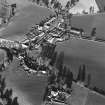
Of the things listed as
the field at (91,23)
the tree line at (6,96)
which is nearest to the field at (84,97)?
the tree line at (6,96)

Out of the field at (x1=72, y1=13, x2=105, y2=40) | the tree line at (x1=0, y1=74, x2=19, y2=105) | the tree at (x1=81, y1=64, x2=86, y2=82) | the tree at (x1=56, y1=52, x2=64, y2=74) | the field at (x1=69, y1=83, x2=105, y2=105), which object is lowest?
the tree line at (x1=0, y1=74, x2=19, y2=105)

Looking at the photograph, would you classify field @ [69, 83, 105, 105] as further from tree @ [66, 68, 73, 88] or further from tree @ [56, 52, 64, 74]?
tree @ [56, 52, 64, 74]

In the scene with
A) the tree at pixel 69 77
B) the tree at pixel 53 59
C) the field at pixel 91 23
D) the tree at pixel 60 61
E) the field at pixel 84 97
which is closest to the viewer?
the field at pixel 84 97

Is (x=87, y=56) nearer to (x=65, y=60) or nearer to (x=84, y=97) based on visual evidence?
(x=65, y=60)

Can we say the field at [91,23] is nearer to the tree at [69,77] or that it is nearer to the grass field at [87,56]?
the grass field at [87,56]

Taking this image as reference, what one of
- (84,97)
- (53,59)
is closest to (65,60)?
(53,59)

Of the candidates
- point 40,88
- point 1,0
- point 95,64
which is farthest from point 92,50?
point 1,0

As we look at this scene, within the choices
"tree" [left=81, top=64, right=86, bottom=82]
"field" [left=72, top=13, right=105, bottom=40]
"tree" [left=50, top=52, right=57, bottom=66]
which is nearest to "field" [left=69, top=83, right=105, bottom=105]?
"tree" [left=81, top=64, right=86, bottom=82]

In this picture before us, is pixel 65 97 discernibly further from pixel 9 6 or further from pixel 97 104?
pixel 9 6
